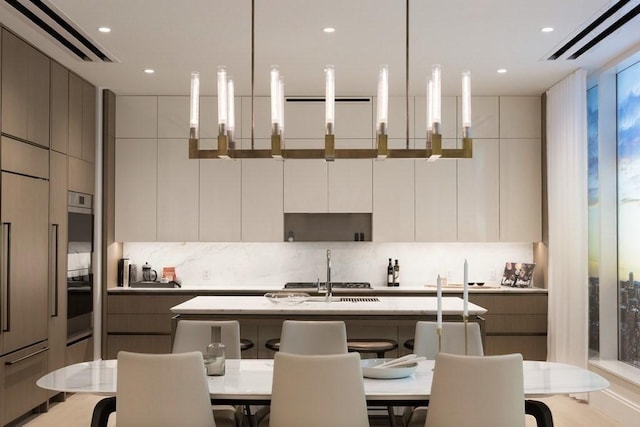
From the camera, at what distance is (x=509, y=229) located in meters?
6.96

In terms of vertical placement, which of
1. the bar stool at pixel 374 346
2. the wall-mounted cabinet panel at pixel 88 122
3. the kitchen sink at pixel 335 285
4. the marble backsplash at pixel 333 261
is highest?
the wall-mounted cabinet panel at pixel 88 122

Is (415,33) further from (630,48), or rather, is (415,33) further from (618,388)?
(618,388)

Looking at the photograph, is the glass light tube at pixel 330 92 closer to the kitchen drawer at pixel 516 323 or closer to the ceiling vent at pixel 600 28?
the ceiling vent at pixel 600 28

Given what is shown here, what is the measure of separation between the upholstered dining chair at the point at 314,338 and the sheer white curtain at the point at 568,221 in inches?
111

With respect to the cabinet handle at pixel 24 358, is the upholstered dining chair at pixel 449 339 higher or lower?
higher

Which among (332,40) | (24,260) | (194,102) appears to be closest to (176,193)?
(24,260)

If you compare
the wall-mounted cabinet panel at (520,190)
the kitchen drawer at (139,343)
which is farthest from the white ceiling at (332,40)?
the kitchen drawer at (139,343)

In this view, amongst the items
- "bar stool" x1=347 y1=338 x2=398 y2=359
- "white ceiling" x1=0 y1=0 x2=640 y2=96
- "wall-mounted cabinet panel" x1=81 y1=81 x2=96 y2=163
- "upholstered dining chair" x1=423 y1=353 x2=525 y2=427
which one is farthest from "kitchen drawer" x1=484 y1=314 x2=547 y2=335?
"wall-mounted cabinet panel" x1=81 y1=81 x2=96 y2=163

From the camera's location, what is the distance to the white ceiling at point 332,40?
172 inches

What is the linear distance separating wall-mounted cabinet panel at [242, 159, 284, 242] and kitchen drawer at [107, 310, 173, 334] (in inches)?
45.7

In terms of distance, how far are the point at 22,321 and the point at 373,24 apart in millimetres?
3302

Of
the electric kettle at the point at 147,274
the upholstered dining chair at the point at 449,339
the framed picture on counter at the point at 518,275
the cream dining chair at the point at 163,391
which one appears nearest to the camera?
the cream dining chair at the point at 163,391

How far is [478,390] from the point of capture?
2814mm

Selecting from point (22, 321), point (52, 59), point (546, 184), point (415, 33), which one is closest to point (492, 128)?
point (546, 184)
